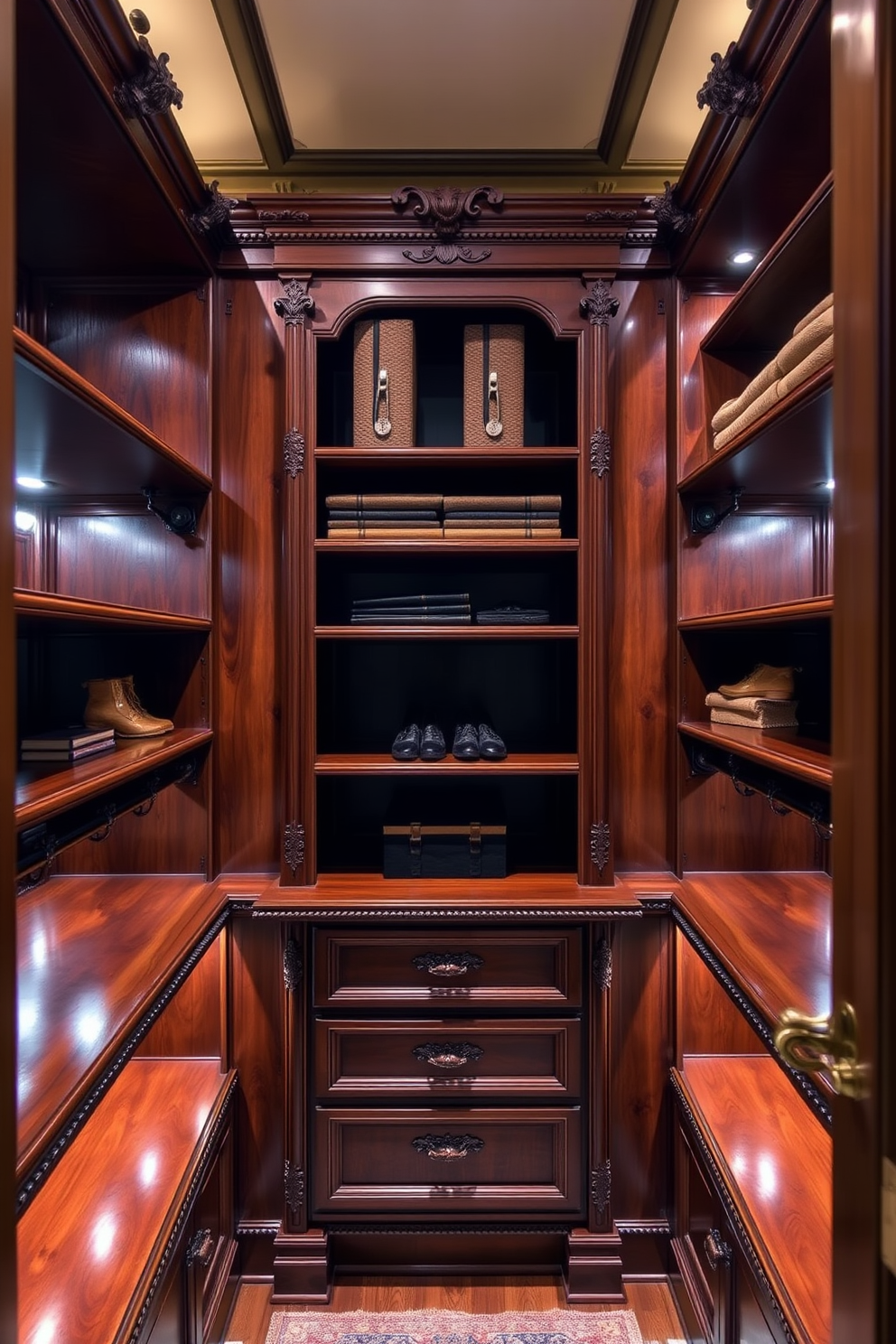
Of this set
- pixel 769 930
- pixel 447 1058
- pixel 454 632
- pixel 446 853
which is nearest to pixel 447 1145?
pixel 447 1058

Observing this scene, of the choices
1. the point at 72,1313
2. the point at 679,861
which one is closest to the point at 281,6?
the point at 679,861

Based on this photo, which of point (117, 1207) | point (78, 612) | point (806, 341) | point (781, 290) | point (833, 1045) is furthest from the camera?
point (781, 290)

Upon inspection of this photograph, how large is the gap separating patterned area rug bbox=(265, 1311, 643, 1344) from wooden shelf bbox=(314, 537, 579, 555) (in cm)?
159

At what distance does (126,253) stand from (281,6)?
561 millimetres

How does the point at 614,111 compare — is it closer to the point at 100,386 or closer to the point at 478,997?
the point at 100,386

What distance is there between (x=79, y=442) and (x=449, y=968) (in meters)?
1.25

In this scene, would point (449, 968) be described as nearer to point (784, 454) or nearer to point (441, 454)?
point (441, 454)

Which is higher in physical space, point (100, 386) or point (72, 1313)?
point (100, 386)

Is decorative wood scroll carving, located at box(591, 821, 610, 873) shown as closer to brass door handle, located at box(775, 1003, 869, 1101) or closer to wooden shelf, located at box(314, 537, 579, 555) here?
wooden shelf, located at box(314, 537, 579, 555)

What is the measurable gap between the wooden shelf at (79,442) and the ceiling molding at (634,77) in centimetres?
126

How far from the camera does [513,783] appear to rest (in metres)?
1.89

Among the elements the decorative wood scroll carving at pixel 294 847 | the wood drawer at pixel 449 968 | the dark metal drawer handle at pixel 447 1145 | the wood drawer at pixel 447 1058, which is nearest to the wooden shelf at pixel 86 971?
the decorative wood scroll carving at pixel 294 847

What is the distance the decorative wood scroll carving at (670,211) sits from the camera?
1552 millimetres

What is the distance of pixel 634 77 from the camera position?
5.17 feet
